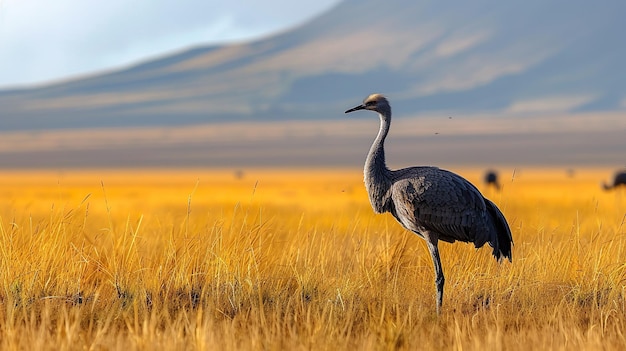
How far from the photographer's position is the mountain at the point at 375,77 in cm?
12438

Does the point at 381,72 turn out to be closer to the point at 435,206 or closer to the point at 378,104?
the point at 378,104

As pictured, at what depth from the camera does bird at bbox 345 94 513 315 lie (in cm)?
752

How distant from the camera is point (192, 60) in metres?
175

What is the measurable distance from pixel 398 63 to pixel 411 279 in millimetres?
155024

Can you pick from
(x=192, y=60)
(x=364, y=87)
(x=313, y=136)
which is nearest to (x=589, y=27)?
(x=364, y=87)

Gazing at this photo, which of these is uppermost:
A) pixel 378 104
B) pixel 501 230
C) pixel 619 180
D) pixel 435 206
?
pixel 378 104

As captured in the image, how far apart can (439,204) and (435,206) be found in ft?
0.10

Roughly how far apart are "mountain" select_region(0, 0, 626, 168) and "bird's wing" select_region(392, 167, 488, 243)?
86756mm

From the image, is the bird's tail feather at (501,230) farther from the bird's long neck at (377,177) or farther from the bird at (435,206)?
the bird's long neck at (377,177)

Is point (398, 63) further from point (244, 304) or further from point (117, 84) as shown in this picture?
point (244, 304)

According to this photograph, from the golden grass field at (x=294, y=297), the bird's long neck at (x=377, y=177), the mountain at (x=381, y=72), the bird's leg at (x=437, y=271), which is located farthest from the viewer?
the mountain at (x=381, y=72)

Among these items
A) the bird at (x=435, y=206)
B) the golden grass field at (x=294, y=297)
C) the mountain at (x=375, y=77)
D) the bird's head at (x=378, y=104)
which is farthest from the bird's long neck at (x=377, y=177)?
the mountain at (x=375, y=77)

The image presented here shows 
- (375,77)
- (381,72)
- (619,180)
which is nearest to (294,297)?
(619,180)

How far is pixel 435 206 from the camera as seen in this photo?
7.53 m
